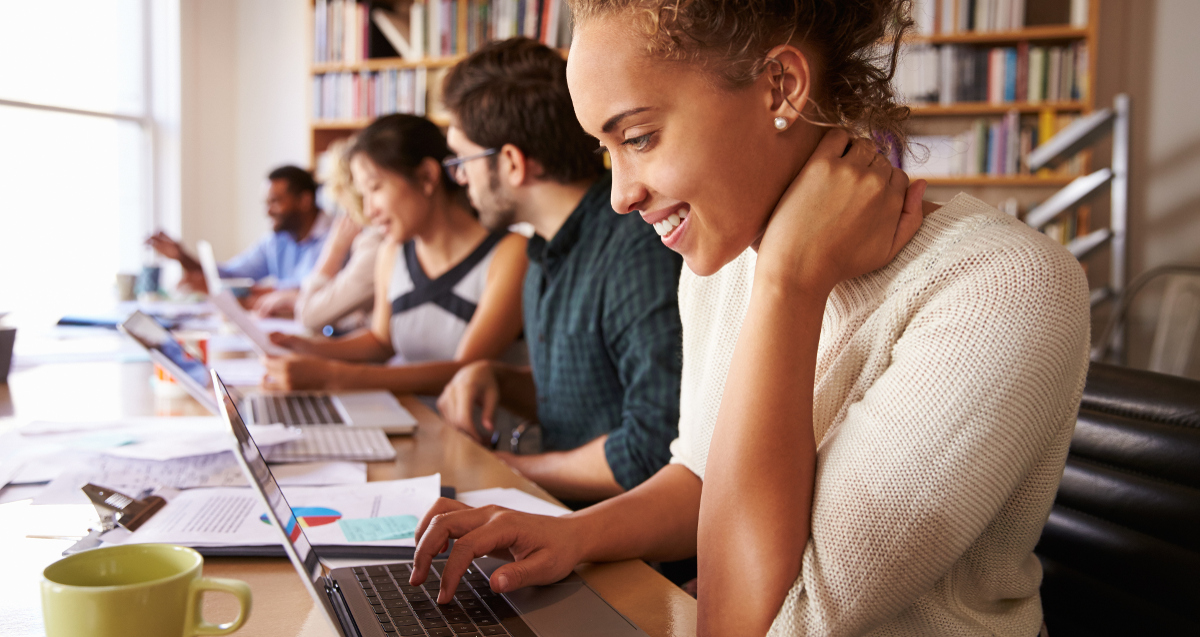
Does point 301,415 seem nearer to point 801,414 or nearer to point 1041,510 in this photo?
point 801,414

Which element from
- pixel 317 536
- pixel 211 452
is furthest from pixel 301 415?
pixel 317 536

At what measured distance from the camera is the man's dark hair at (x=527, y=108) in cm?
165

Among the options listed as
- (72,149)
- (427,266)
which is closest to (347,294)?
(427,266)

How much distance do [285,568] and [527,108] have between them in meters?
1.08

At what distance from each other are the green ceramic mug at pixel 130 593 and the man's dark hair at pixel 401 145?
5.80 ft

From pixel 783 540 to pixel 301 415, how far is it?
1019mm

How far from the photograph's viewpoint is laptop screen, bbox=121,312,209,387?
54.6 inches

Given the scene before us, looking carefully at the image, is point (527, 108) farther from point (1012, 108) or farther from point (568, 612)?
point (1012, 108)

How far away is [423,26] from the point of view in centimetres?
418

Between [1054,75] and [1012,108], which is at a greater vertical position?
[1054,75]

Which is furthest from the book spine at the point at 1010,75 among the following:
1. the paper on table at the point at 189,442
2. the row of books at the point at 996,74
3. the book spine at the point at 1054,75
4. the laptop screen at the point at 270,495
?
the laptop screen at the point at 270,495

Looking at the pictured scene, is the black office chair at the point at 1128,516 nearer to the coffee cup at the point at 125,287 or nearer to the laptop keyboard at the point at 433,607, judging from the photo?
the laptop keyboard at the point at 433,607

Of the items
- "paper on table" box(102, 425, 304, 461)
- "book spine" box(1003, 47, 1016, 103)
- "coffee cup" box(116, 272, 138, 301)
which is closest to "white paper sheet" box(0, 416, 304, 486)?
"paper on table" box(102, 425, 304, 461)

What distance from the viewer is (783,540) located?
67cm
